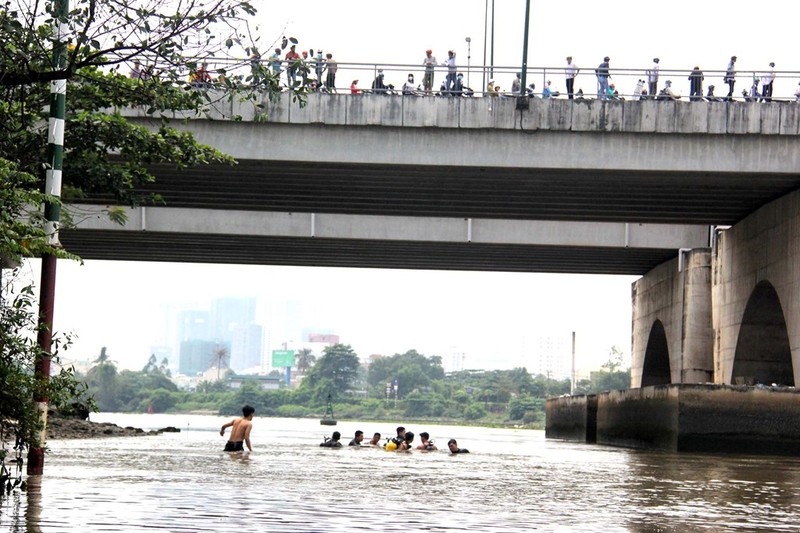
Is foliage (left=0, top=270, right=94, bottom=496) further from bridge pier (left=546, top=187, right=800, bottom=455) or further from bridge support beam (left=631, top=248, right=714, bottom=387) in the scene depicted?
bridge support beam (left=631, top=248, right=714, bottom=387)

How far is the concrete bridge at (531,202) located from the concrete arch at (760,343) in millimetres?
65

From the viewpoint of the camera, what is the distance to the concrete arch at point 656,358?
6094 cm

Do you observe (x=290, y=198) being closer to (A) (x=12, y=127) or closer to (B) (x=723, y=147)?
(B) (x=723, y=147)

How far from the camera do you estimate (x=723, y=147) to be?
37562 millimetres

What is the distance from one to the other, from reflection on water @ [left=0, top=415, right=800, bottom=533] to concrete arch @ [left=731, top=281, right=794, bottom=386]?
21.2 metres

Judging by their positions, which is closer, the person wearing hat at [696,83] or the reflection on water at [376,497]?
the reflection on water at [376,497]

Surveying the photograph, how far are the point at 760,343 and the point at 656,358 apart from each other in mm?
17720

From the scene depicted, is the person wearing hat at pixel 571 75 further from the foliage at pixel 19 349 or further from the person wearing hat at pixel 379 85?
the foliage at pixel 19 349

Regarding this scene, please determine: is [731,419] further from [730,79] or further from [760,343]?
[760,343]

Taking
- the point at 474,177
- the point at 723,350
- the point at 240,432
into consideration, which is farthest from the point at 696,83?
the point at 240,432

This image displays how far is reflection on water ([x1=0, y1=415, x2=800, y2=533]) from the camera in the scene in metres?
11.4

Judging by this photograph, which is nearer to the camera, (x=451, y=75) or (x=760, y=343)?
(x=451, y=75)

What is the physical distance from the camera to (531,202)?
1756 inches

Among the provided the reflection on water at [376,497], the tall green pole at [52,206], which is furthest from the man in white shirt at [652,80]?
the tall green pole at [52,206]
